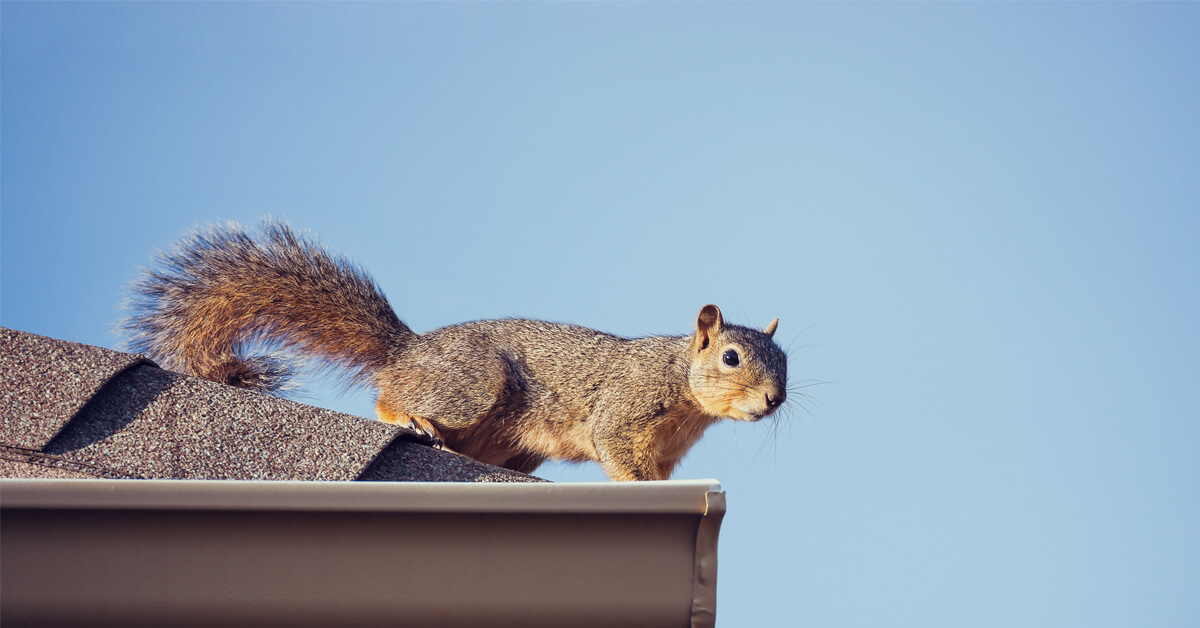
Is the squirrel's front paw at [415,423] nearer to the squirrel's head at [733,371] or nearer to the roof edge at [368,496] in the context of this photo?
the squirrel's head at [733,371]

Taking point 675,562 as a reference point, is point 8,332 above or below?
above

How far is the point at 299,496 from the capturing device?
1695 mm

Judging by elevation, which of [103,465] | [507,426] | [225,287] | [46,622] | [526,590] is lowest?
[46,622]

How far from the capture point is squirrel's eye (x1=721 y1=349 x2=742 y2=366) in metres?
4.68

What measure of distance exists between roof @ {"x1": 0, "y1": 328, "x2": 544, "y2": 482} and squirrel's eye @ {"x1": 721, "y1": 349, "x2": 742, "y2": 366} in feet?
7.29

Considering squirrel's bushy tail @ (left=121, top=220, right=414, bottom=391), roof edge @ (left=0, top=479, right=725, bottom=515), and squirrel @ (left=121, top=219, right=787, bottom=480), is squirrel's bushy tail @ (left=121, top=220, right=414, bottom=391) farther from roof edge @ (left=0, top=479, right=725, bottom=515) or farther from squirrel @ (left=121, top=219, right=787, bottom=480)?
roof edge @ (left=0, top=479, right=725, bottom=515)

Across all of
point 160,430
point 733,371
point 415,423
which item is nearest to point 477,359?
point 415,423

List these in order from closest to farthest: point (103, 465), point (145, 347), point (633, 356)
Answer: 1. point (103, 465)
2. point (145, 347)
3. point (633, 356)

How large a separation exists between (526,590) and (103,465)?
3.30 ft

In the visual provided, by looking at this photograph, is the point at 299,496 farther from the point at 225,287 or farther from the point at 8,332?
the point at 225,287

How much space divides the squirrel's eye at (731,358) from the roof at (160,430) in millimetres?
2222

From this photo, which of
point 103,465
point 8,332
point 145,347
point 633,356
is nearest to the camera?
point 103,465

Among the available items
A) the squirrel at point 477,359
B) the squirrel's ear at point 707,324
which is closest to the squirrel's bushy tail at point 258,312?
the squirrel at point 477,359

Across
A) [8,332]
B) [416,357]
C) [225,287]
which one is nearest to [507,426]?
[416,357]
